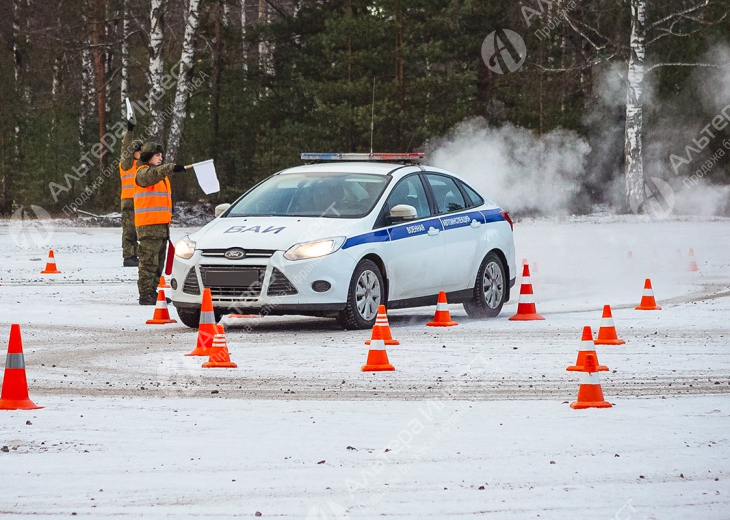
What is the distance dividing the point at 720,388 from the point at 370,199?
5223mm

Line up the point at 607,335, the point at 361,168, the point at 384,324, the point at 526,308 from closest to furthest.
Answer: the point at 384,324
the point at 607,335
the point at 361,168
the point at 526,308

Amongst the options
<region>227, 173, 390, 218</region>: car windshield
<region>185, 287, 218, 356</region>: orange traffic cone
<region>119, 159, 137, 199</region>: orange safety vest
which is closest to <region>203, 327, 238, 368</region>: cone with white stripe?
<region>185, 287, 218, 356</region>: orange traffic cone

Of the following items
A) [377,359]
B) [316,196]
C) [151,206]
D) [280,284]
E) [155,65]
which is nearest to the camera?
[377,359]

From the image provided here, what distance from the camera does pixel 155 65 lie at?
3628cm

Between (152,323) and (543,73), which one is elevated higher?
(543,73)

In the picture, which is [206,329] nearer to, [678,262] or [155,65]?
[678,262]

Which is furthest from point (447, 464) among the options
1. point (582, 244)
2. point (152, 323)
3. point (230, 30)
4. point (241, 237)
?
point (230, 30)

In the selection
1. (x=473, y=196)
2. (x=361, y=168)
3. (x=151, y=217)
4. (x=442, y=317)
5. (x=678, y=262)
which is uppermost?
(x=361, y=168)

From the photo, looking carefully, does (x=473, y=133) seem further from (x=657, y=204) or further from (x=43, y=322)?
(x=43, y=322)

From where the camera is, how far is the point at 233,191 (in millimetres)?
42125
